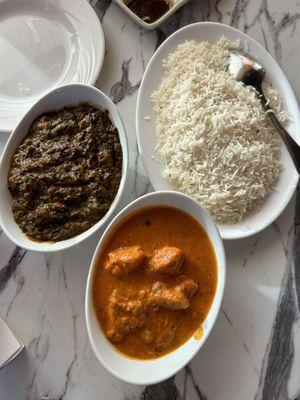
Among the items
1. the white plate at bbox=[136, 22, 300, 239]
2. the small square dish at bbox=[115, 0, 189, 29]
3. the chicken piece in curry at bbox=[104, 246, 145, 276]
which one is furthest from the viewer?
the small square dish at bbox=[115, 0, 189, 29]

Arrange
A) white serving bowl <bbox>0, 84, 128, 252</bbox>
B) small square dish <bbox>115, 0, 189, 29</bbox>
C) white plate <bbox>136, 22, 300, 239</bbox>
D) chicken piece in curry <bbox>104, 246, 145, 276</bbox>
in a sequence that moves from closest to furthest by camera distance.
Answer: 1. chicken piece in curry <bbox>104, 246, 145, 276</bbox>
2. white serving bowl <bbox>0, 84, 128, 252</bbox>
3. white plate <bbox>136, 22, 300, 239</bbox>
4. small square dish <bbox>115, 0, 189, 29</bbox>

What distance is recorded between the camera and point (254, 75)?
82.0 inches

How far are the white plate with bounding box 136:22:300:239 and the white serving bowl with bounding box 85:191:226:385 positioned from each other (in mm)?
195

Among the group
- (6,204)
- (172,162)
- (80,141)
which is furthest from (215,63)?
(6,204)

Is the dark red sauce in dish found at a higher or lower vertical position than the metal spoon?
higher

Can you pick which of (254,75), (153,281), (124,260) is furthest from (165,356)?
(254,75)

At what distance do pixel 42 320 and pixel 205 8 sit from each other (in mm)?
1530

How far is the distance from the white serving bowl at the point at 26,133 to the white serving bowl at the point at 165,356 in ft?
0.39

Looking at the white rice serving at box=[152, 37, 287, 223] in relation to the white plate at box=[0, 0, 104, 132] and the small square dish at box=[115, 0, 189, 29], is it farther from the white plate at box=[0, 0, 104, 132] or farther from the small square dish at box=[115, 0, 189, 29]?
the white plate at box=[0, 0, 104, 132]

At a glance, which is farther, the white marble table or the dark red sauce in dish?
the dark red sauce in dish

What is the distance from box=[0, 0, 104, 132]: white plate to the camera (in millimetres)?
2227

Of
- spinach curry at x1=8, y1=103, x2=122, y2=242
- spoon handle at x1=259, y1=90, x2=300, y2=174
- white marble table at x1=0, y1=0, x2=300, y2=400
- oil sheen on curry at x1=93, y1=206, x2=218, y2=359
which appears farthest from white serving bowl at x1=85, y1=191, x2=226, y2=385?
spoon handle at x1=259, y1=90, x2=300, y2=174

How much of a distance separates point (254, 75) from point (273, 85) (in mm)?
96

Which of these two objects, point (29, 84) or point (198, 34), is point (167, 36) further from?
point (29, 84)
